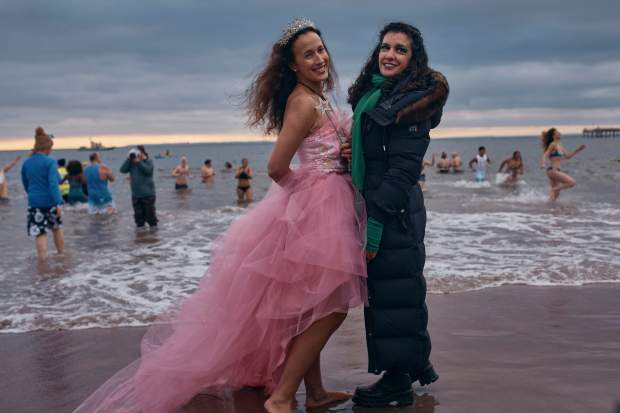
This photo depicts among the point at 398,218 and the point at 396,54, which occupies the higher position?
the point at 396,54

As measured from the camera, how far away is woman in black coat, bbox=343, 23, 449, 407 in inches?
137

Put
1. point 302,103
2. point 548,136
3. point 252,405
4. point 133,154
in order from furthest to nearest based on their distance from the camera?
1. point 548,136
2. point 133,154
3. point 252,405
4. point 302,103

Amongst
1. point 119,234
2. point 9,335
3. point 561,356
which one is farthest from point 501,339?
point 119,234

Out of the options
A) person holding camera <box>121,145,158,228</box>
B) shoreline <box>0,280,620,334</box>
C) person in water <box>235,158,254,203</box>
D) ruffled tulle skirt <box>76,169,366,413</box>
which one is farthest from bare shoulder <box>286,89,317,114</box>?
person in water <box>235,158,254,203</box>

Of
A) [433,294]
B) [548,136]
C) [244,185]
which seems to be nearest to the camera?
[433,294]

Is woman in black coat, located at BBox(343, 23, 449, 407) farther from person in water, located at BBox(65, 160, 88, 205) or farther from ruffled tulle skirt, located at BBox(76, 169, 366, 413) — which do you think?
person in water, located at BBox(65, 160, 88, 205)

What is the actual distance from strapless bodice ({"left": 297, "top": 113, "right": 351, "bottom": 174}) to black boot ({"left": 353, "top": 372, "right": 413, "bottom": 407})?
135 centimetres

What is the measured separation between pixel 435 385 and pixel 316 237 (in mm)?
1473

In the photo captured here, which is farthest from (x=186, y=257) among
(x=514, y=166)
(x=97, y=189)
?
(x=514, y=166)

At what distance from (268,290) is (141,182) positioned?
36.4 ft

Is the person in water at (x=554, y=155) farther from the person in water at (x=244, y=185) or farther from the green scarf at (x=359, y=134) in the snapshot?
the green scarf at (x=359, y=134)

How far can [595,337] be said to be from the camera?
5.13 meters

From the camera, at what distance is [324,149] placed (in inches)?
148

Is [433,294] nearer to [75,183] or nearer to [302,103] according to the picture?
[302,103]
